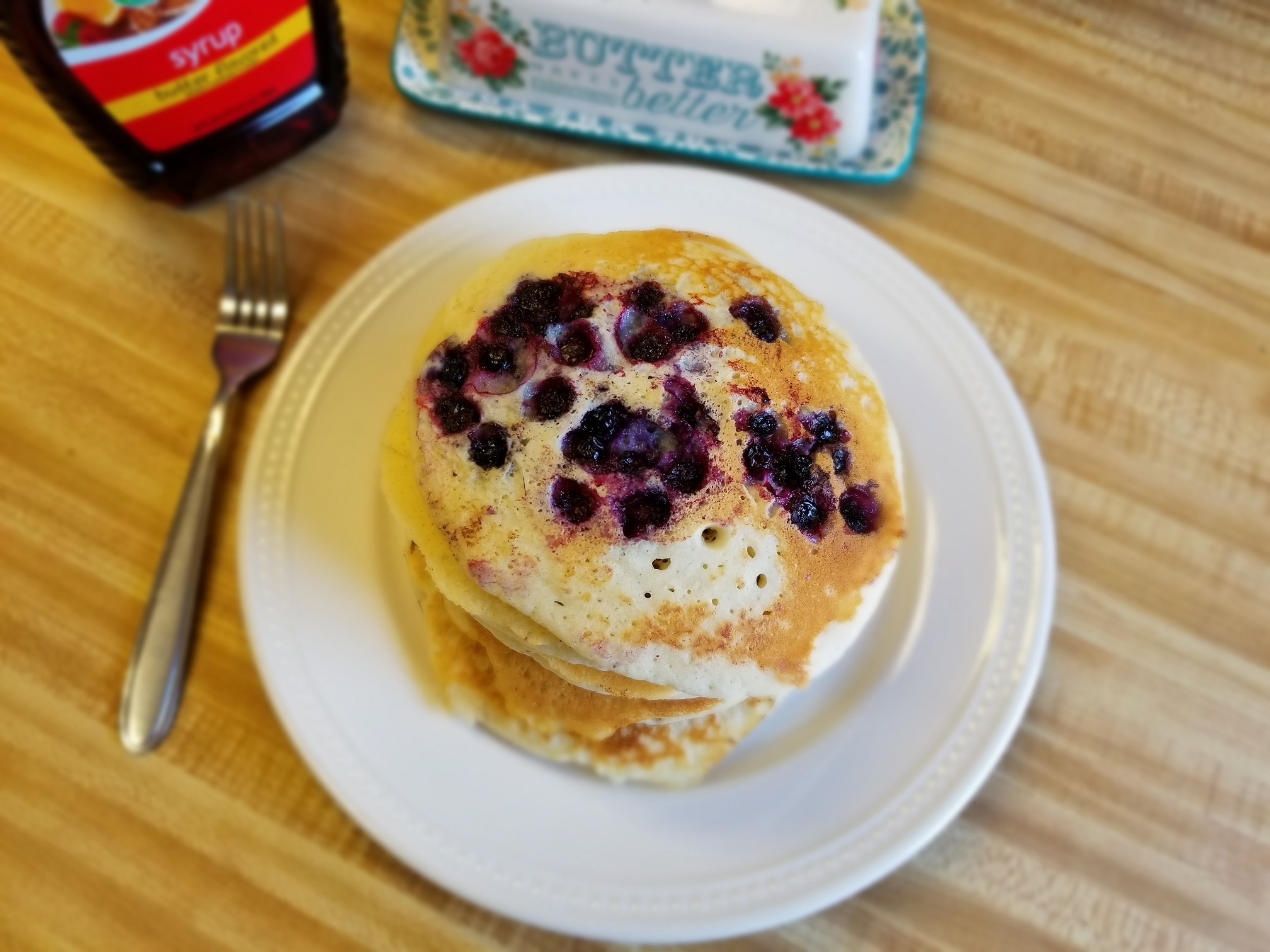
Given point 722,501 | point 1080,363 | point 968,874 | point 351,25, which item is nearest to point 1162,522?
point 1080,363

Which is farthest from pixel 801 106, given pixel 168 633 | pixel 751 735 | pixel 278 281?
pixel 168 633

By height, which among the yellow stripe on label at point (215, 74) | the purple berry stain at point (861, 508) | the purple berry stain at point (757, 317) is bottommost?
the purple berry stain at point (861, 508)

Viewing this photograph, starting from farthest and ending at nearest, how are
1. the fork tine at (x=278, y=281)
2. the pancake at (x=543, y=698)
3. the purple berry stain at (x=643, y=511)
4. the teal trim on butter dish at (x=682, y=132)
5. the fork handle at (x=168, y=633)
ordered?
Result: the teal trim on butter dish at (x=682, y=132) → the fork tine at (x=278, y=281) → the fork handle at (x=168, y=633) → the pancake at (x=543, y=698) → the purple berry stain at (x=643, y=511)

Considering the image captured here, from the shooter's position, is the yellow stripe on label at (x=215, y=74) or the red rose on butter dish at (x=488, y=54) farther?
the red rose on butter dish at (x=488, y=54)

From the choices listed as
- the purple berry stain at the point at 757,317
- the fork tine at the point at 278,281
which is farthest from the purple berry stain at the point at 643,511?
the fork tine at the point at 278,281

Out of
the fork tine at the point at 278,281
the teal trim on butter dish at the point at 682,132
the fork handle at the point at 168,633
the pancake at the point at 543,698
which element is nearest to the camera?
the pancake at the point at 543,698

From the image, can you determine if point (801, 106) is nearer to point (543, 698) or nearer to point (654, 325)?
point (654, 325)

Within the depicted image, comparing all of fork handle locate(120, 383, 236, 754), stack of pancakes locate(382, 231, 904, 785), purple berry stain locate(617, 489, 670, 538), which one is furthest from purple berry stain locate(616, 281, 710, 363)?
fork handle locate(120, 383, 236, 754)

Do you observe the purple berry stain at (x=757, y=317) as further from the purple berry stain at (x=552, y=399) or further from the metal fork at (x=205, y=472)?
the metal fork at (x=205, y=472)
